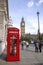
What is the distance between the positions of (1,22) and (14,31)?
47.5ft

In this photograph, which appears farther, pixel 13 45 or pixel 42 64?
pixel 13 45

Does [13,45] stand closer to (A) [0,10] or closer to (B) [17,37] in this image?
(B) [17,37]

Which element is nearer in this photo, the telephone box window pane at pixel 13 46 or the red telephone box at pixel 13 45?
the red telephone box at pixel 13 45

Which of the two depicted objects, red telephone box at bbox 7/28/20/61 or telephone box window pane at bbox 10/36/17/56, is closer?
red telephone box at bbox 7/28/20/61

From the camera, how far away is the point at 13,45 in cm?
1686

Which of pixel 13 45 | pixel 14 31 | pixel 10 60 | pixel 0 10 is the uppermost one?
pixel 0 10

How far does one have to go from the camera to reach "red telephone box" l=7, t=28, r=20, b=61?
54.4 ft

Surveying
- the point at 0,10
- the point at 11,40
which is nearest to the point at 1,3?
the point at 0,10

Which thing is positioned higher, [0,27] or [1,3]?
[1,3]

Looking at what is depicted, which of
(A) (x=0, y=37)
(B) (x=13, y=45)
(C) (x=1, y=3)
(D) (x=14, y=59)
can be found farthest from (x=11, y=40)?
(C) (x=1, y=3)

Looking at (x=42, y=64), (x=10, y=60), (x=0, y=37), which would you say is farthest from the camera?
(x=0, y=37)

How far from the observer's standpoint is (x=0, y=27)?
3111 cm

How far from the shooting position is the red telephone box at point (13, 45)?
54.4ft

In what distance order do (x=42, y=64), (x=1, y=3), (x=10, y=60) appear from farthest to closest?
(x=1, y=3) < (x=10, y=60) < (x=42, y=64)
